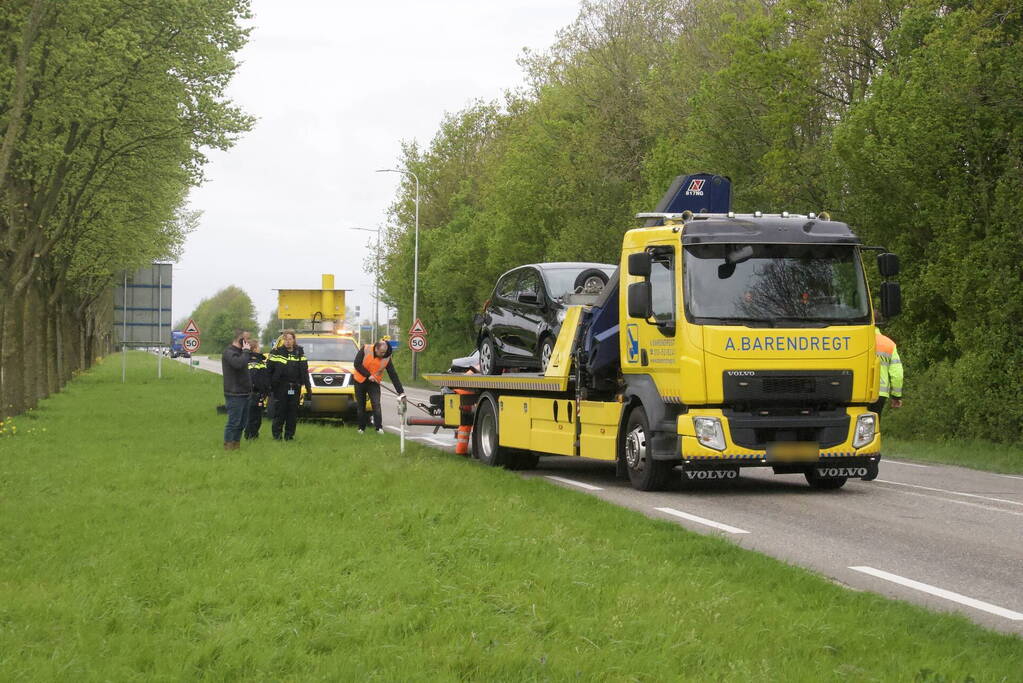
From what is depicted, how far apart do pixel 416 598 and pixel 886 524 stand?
213 inches

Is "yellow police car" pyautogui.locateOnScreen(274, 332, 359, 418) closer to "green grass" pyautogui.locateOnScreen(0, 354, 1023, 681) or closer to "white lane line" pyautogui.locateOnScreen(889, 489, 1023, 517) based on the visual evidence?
"green grass" pyautogui.locateOnScreen(0, 354, 1023, 681)

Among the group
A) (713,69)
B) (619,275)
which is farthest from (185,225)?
(619,275)

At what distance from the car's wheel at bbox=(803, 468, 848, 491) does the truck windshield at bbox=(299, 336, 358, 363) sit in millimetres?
15229

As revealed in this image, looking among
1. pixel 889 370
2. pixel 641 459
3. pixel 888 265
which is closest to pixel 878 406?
pixel 889 370

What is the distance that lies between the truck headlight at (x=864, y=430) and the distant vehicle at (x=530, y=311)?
140 inches

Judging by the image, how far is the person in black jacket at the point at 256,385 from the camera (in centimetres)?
2142

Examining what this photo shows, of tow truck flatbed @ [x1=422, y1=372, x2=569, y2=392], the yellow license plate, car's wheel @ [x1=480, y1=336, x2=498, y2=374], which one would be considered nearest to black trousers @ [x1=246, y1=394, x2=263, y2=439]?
tow truck flatbed @ [x1=422, y1=372, x2=569, y2=392]

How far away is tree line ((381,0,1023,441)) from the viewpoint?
21375mm

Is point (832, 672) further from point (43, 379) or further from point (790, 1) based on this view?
point (43, 379)

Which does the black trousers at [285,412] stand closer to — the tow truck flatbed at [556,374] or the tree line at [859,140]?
the tow truck flatbed at [556,374]

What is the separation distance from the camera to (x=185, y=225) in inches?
2462

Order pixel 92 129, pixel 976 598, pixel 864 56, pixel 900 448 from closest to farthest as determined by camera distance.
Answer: pixel 976 598, pixel 900 448, pixel 92 129, pixel 864 56

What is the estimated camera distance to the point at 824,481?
14781 millimetres

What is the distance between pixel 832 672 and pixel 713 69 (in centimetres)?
2995
